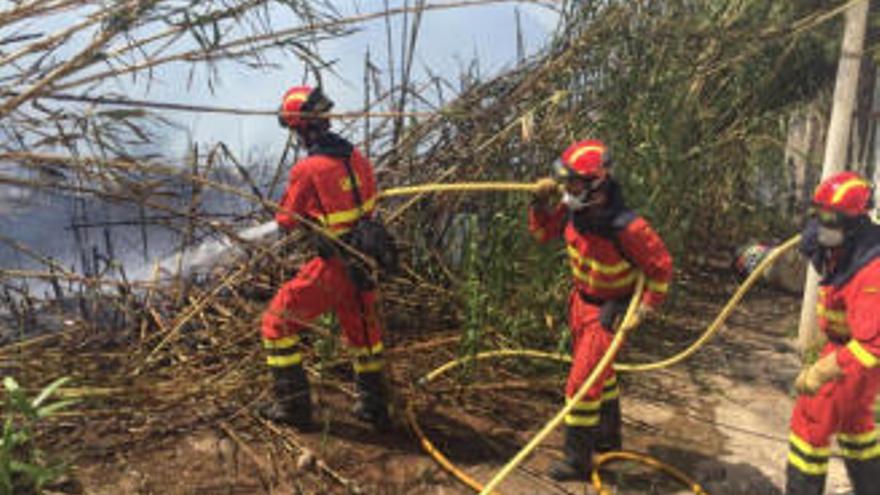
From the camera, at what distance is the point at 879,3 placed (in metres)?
6.10

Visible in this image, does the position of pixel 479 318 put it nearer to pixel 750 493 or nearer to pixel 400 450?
Result: pixel 400 450

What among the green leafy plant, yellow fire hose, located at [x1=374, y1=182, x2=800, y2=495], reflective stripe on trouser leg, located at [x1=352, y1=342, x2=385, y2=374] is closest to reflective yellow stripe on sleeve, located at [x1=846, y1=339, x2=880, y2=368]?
yellow fire hose, located at [x1=374, y1=182, x2=800, y2=495]

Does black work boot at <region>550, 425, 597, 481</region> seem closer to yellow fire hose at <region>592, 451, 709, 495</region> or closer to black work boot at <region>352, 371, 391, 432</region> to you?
yellow fire hose at <region>592, 451, 709, 495</region>

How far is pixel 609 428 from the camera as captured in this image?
434 centimetres

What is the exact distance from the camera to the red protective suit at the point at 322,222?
4016 millimetres

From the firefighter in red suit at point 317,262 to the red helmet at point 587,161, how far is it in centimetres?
114

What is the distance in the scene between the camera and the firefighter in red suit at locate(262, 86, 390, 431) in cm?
401

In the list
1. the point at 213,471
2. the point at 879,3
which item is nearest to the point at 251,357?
the point at 213,471

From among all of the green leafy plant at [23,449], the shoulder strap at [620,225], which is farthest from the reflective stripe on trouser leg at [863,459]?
the green leafy plant at [23,449]

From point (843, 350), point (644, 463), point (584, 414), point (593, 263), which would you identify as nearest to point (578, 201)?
point (593, 263)

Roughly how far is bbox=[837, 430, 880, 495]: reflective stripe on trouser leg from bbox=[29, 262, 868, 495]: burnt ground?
48 cm

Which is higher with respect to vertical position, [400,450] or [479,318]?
[479,318]

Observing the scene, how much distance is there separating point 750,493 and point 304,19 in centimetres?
331

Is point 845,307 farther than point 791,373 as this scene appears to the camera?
No
